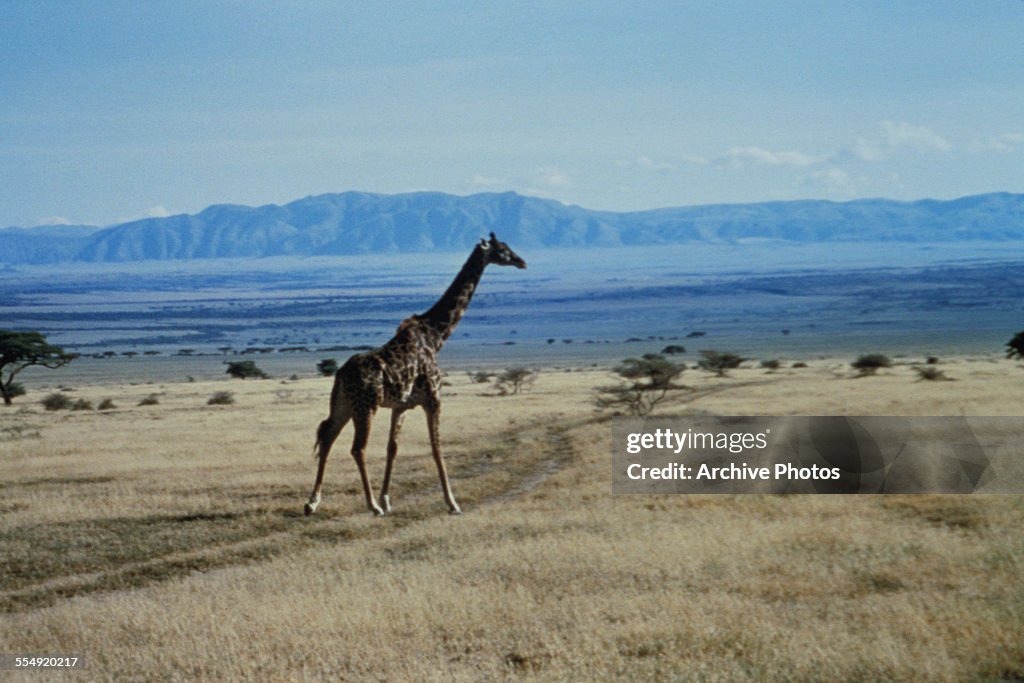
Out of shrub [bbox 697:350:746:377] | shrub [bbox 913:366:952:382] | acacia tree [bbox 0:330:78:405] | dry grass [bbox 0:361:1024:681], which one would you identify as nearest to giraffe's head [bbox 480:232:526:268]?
dry grass [bbox 0:361:1024:681]

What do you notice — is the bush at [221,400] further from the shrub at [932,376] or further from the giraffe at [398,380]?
the giraffe at [398,380]

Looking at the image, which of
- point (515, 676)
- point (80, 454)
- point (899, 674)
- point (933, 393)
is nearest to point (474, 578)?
point (515, 676)

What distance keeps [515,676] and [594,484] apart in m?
12.3

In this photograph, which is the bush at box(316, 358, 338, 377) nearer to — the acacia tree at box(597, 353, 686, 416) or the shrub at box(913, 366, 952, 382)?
Answer: the acacia tree at box(597, 353, 686, 416)

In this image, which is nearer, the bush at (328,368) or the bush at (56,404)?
the bush at (56,404)

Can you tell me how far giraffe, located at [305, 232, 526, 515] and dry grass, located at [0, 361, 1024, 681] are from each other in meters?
1.22

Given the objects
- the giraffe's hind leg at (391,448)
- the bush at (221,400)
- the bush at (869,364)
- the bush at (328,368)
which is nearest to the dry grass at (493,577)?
the giraffe's hind leg at (391,448)

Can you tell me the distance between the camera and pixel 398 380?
17.1m

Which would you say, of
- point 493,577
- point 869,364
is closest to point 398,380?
point 493,577

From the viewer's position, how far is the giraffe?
16875 millimetres

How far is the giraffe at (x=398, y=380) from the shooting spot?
55.4ft
